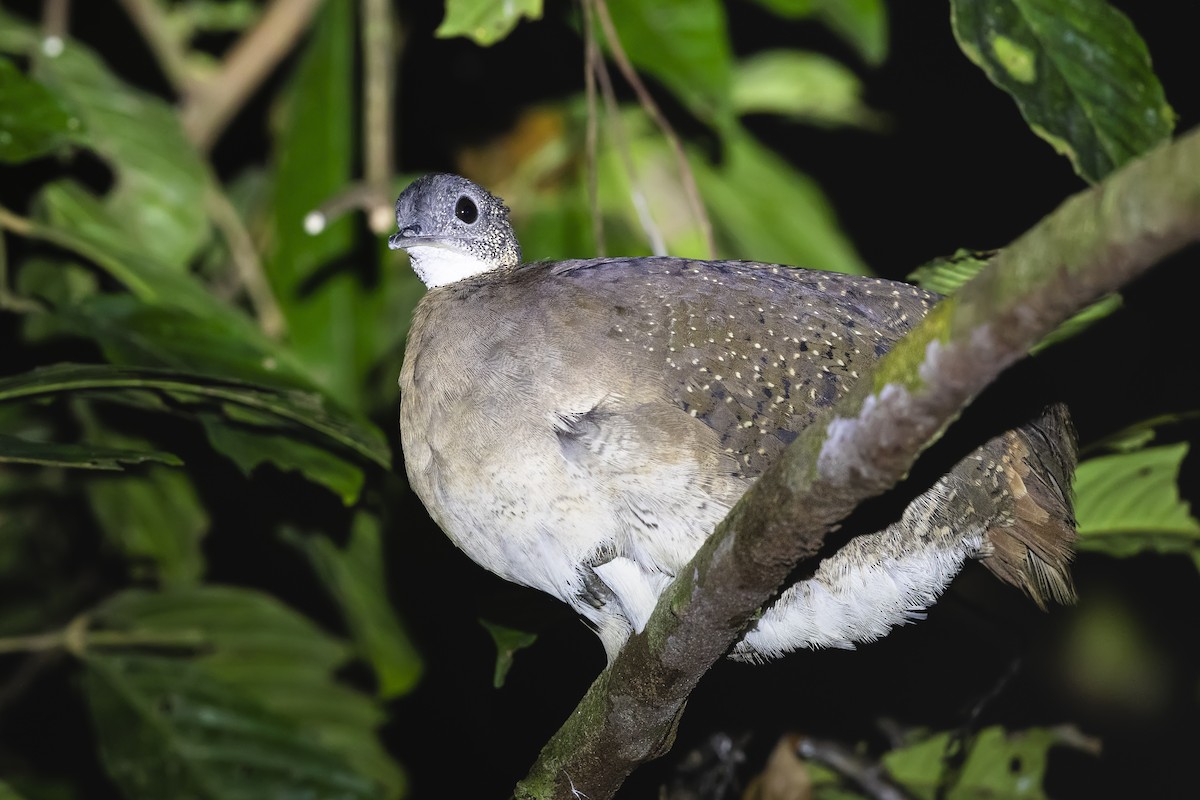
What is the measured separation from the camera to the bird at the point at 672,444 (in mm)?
2139

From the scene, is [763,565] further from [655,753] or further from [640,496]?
[655,753]

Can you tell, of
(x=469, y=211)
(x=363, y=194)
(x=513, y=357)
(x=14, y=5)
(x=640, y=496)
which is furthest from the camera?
(x=14, y=5)

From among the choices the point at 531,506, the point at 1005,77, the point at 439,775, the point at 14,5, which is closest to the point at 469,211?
the point at 531,506

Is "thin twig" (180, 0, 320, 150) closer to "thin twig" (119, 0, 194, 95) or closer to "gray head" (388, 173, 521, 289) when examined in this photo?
"thin twig" (119, 0, 194, 95)

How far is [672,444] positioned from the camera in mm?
2115

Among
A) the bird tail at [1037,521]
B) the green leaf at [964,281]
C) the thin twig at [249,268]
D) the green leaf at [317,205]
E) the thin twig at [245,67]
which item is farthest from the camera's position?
the thin twig at [245,67]

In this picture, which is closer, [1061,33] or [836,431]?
[836,431]

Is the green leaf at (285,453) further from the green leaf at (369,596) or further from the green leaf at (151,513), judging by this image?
the green leaf at (151,513)

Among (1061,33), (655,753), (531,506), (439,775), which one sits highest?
(1061,33)

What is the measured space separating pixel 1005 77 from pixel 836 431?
1.25 metres

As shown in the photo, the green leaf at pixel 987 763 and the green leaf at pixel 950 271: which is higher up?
the green leaf at pixel 950 271

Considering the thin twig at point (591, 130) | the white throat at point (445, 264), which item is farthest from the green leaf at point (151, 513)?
the thin twig at point (591, 130)

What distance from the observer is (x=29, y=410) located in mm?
3945

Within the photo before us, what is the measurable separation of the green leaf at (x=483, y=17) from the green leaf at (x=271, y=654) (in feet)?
6.20
